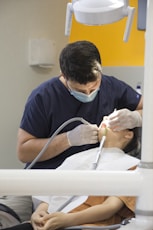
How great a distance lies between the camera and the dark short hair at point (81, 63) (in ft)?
4.91

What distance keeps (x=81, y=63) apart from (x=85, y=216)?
569mm

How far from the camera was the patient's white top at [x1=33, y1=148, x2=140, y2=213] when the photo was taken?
123 cm

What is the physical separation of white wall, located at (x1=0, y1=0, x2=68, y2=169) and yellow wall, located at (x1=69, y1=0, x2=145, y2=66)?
0.32 meters

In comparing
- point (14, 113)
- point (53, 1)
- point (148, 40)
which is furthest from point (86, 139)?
point (53, 1)

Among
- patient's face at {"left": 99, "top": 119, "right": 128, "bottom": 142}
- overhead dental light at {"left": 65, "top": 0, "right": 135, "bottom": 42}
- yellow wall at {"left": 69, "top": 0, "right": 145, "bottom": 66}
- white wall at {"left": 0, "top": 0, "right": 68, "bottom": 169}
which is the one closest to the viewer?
overhead dental light at {"left": 65, "top": 0, "right": 135, "bottom": 42}

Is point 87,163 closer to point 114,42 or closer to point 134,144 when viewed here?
point 134,144

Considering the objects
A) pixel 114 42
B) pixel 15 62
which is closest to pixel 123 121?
pixel 15 62

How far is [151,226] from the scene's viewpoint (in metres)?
0.65

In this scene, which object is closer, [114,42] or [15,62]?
[15,62]

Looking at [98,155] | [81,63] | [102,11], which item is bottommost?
[98,155]

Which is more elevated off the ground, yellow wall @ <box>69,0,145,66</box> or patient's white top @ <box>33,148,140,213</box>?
yellow wall @ <box>69,0,145,66</box>

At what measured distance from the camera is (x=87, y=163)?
1.38 m

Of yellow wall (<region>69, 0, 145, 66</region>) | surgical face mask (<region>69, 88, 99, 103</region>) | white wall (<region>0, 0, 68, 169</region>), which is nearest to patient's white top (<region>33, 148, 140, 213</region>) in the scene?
surgical face mask (<region>69, 88, 99, 103</region>)

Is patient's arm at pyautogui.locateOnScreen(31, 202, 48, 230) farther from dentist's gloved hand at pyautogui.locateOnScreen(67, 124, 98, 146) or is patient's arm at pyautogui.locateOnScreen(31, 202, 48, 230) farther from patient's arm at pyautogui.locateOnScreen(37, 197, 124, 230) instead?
dentist's gloved hand at pyautogui.locateOnScreen(67, 124, 98, 146)
